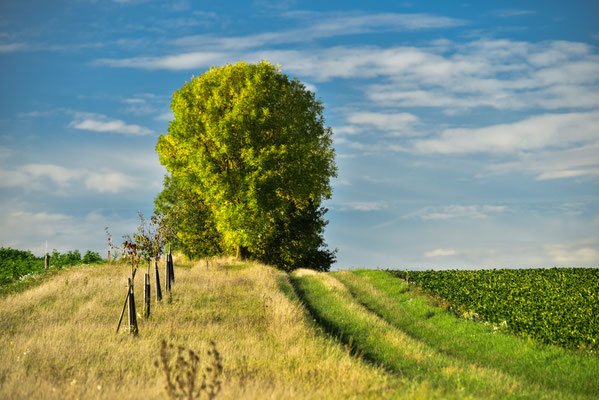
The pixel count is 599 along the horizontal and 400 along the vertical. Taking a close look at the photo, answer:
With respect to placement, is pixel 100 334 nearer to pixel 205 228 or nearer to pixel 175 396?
pixel 175 396

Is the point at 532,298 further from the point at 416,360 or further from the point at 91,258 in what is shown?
the point at 91,258

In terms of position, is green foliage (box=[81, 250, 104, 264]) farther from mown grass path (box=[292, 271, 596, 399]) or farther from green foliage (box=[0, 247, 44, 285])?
mown grass path (box=[292, 271, 596, 399])

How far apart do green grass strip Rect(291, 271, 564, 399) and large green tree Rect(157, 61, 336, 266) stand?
10.0m

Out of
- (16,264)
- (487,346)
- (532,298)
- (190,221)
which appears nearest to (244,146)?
(190,221)

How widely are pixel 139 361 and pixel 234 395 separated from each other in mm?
3929

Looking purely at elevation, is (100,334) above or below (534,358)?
above

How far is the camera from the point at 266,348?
1228 cm

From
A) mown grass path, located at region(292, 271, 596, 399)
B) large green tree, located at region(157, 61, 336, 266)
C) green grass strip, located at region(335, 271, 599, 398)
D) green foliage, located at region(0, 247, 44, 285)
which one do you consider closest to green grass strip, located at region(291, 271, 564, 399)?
mown grass path, located at region(292, 271, 596, 399)

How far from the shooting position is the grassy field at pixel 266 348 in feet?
30.9

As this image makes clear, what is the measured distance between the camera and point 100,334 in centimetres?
1403

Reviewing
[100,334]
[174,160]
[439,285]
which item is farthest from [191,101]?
[100,334]

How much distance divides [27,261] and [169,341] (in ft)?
95.5

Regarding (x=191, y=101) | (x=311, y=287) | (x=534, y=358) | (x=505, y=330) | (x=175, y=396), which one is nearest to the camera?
(x=175, y=396)

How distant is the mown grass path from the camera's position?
11.1m
